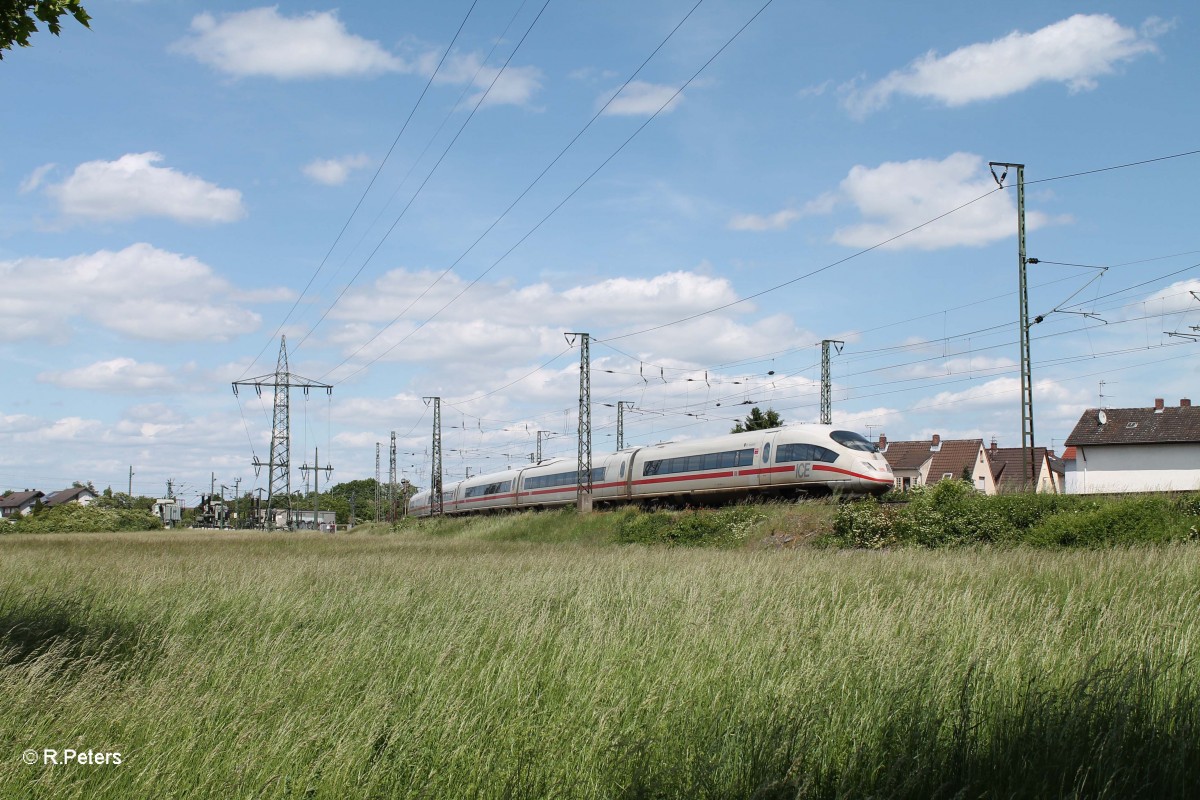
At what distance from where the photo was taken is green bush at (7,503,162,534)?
5159 centimetres

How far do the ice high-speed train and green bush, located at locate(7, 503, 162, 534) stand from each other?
25.8 metres

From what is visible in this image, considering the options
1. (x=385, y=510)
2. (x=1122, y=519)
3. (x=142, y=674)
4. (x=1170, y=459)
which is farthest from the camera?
(x=385, y=510)

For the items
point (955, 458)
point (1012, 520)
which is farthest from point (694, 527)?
point (955, 458)

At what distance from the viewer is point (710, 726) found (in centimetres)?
501

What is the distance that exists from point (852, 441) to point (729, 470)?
15.6ft

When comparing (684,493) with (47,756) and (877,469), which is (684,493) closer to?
(877,469)

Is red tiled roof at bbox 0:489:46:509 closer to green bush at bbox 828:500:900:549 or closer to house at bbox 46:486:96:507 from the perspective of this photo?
house at bbox 46:486:96:507

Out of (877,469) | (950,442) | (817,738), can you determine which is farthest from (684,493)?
(950,442)

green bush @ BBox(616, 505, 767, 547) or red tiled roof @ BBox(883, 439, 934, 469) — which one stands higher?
red tiled roof @ BBox(883, 439, 934, 469)

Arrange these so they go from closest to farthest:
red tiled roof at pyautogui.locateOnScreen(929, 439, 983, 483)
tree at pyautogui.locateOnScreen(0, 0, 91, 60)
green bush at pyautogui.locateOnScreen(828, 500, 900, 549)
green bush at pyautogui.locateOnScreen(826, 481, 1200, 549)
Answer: tree at pyautogui.locateOnScreen(0, 0, 91, 60) → green bush at pyautogui.locateOnScreen(826, 481, 1200, 549) → green bush at pyautogui.locateOnScreen(828, 500, 900, 549) → red tiled roof at pyautogui.locateOnScreen(929, 439, 983, 483)

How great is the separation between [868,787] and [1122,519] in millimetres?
16893

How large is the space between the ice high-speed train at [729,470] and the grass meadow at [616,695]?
18793mm

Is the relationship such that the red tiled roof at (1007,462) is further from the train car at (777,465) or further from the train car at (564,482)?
the train car at (777,465)

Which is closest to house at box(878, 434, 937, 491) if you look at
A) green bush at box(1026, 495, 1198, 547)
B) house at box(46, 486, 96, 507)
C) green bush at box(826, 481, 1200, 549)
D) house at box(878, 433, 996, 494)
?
house at box(878, 433, 996, 494)
